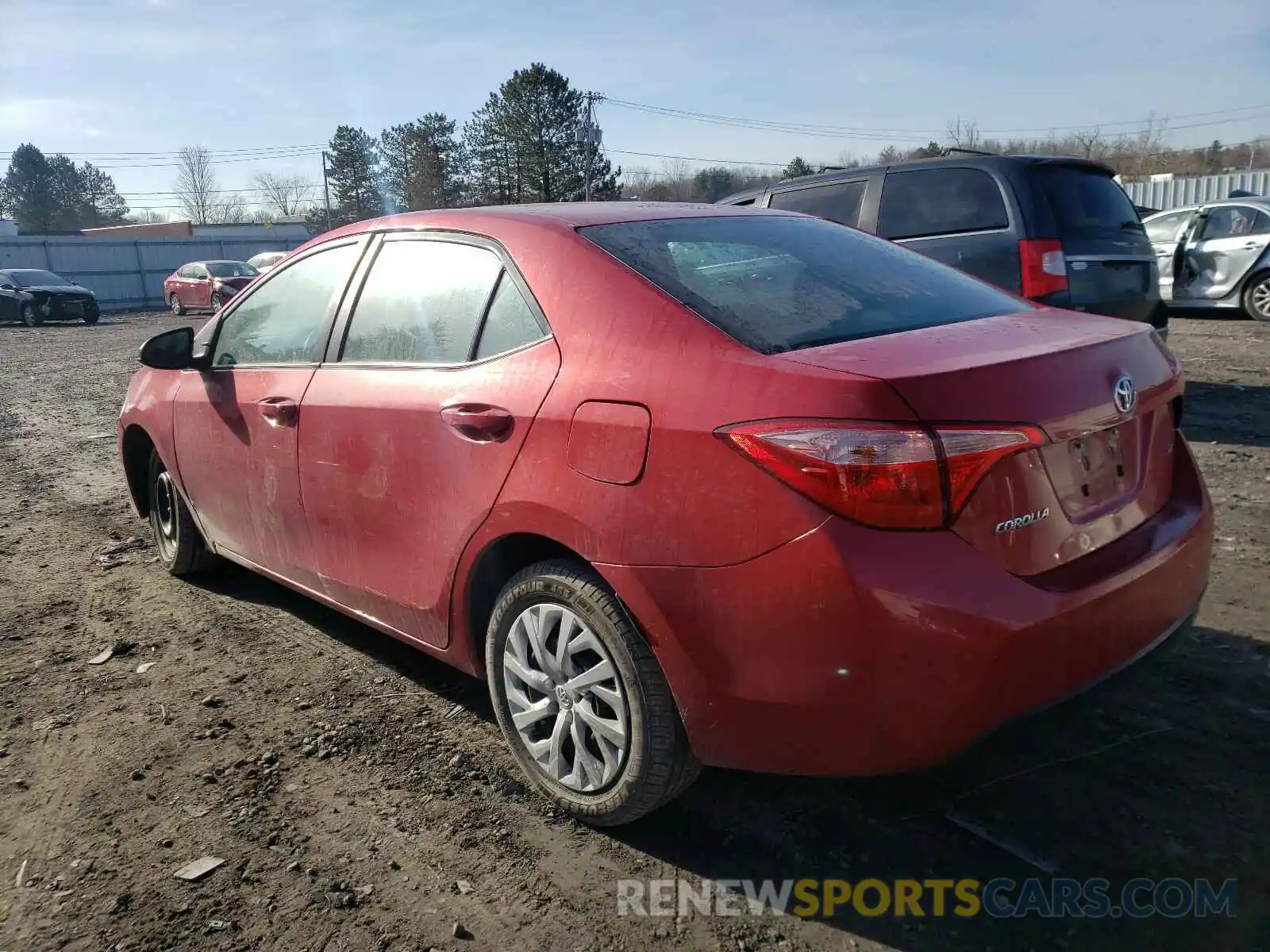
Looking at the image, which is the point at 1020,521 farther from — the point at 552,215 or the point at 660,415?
the point at 552,215

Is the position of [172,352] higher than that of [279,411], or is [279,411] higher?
[172,352]

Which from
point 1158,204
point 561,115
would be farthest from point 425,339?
point 561,115

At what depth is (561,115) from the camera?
50500 millimetres

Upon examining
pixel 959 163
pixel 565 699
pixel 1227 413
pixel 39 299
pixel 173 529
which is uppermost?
pixel 959 163

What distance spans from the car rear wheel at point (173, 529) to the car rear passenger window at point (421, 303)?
1777 millimetres

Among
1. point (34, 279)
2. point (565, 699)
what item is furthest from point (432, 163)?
point (565, 699)

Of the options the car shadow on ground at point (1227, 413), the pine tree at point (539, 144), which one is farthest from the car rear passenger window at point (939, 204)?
the pine tree at point (539, 144)

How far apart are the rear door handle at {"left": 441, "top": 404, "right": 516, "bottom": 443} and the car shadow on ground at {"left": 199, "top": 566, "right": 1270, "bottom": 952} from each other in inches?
44.4

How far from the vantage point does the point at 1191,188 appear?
112ft

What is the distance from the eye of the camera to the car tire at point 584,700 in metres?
2.42

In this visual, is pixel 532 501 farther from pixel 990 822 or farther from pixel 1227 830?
pixel 1227 830

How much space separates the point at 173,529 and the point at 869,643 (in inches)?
154

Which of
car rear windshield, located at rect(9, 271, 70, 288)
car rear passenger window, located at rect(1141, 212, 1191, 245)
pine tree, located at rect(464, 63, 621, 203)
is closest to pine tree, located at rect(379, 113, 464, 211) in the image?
pine tree, located at rect(464, 63, 621, 203)

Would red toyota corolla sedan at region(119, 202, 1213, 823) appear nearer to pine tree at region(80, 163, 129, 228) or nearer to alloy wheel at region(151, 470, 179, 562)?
alloy wheel at region(151, 470, 179, 562)
